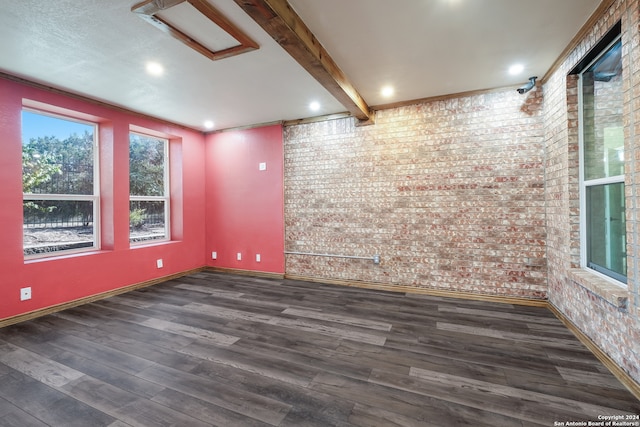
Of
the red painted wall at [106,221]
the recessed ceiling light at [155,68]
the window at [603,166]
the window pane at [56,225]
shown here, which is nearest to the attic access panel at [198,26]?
the recessed ceiling light at [155,68]

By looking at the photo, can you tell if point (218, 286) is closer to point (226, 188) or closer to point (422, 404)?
point (226, 188)

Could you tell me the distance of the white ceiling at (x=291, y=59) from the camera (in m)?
1.94

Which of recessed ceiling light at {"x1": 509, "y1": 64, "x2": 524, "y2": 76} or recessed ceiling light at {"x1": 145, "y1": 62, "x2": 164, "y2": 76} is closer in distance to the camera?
recessed ceiling light at {"x1": 145, "y1": 62, "x2": 164, "y2": 76}

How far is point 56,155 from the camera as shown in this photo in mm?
3383

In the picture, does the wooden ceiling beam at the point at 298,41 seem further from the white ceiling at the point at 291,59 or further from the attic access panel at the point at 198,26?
the attic access panel at the point at 198,26

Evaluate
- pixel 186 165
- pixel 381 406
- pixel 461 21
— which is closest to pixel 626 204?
pixel 461 21

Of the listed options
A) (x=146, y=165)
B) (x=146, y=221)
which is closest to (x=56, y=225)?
(x=146, y=221)

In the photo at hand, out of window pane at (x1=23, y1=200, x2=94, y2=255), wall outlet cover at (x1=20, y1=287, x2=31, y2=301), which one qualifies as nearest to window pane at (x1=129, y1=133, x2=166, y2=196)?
window pane at (x1=23, y1=200, x2=94, y2=255)

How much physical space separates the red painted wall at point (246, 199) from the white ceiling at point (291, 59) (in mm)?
1098

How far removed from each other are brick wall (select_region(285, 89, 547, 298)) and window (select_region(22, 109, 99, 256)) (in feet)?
8.89

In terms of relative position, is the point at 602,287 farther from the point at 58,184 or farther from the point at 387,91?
the point at 58,184

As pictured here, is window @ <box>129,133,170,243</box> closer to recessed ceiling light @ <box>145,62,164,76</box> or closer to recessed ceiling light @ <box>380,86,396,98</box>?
recessed ceiling light @ <box>145,62,164,76</box>

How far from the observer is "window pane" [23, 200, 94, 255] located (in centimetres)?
315

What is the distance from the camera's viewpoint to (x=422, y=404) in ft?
5.36
